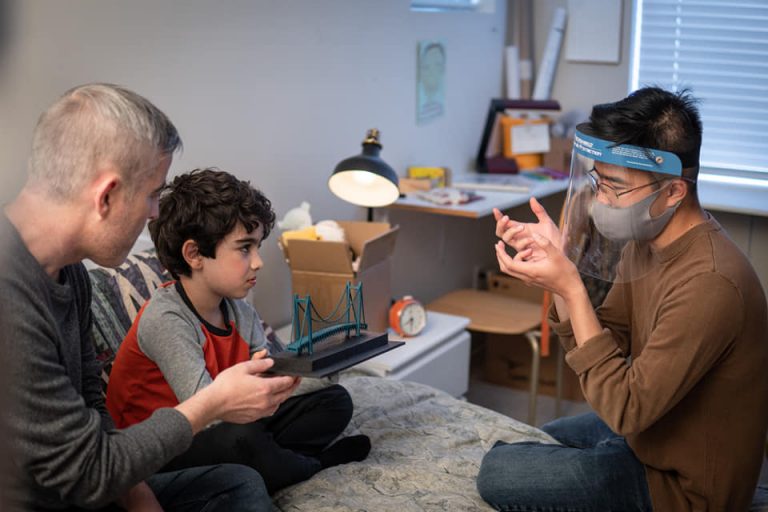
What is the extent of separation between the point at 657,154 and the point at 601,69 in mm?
2479

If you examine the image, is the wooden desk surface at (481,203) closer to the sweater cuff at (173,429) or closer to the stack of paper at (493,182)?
the stack of paper at (493,182)

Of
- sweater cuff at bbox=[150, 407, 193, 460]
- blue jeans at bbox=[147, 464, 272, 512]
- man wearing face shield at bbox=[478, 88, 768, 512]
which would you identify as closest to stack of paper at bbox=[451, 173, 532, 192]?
man wearing face shield at bbox=[478, 88, 768, 512]

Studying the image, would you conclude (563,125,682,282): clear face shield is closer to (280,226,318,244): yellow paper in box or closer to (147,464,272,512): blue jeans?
(147,464,272,512): blue jeans

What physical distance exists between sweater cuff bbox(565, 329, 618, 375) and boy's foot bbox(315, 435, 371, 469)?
24.5 inches

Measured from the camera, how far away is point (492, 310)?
3436mm

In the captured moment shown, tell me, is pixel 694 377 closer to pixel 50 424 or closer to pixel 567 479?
pixel 567 479

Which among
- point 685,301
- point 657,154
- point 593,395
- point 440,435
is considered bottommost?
point 440,435

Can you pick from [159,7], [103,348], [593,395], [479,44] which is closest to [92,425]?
[103,348]

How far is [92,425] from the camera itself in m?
1.35

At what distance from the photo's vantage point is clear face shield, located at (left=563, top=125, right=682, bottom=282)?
68.5 inches

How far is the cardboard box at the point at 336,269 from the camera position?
2574mm

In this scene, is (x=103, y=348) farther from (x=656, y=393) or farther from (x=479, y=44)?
(x=479, y=44)

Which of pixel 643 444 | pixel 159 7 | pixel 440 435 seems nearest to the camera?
pixel 643 444

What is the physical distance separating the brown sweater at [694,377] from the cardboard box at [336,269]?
0.97m
